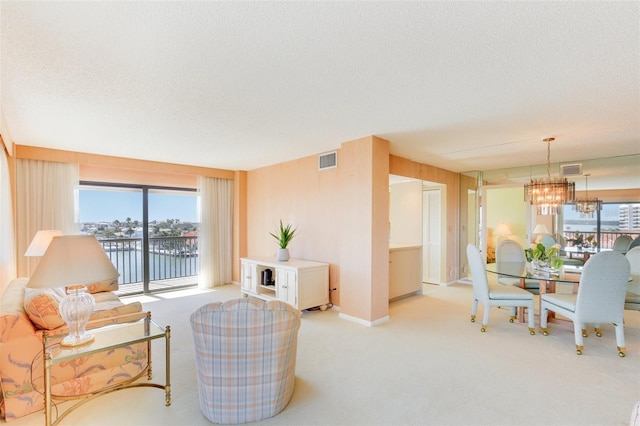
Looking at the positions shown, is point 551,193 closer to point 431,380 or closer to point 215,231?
point 431,380

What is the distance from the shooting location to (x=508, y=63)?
2.01m

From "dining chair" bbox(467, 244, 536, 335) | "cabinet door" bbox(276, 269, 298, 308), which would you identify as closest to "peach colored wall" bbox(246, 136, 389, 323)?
"cabinet door" bbox(276, 269, 298, 308)

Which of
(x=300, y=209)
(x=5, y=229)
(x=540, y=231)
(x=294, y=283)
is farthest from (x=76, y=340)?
(x=540, y=231)

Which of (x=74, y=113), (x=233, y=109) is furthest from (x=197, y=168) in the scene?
(x=233, y=109)

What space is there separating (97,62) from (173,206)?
4253 mm

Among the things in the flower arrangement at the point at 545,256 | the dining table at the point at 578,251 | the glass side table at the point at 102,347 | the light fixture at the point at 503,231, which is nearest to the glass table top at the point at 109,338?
the glass side table at the point at 102,347

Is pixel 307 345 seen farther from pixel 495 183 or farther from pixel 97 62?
pixel 495 183

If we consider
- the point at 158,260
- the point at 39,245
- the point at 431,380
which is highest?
the point at 39,245

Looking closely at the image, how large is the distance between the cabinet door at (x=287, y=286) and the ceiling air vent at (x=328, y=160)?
166 cm

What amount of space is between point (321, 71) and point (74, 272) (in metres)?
2.03

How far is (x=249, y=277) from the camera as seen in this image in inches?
195

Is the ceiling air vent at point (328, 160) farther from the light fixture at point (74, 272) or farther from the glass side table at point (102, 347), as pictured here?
the light fixture at point (74, 272)

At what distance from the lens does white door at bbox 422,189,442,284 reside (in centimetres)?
625

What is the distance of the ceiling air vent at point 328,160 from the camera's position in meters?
4.50
